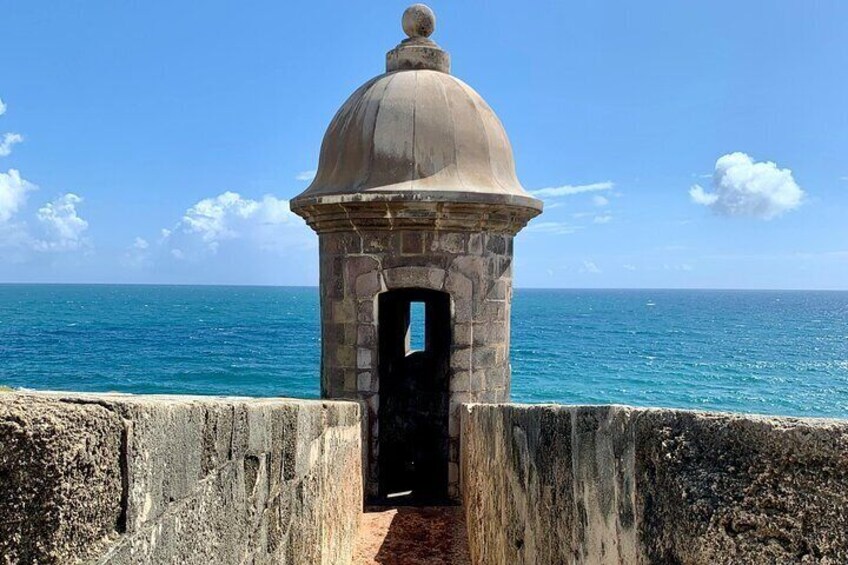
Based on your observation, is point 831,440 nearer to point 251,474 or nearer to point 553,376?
point 251,474

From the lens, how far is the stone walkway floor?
6002 millimetres

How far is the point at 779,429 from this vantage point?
1347 millimetres

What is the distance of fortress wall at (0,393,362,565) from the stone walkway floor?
301cm

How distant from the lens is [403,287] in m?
7.39

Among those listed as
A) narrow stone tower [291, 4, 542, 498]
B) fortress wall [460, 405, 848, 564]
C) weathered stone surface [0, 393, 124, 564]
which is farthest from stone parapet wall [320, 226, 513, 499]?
weathered stone surface [0, 393, 124, 564]

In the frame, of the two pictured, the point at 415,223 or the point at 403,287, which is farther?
the point at 403,287

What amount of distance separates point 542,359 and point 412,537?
143ft

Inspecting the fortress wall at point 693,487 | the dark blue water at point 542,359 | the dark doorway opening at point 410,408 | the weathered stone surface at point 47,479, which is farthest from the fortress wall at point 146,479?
the dark blue water at point 542,359

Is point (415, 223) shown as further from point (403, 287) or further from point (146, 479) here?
point (146, 479)

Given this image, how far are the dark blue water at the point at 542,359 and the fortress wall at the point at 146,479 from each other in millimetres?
30577

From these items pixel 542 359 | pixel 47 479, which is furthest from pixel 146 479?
pixel 542 359

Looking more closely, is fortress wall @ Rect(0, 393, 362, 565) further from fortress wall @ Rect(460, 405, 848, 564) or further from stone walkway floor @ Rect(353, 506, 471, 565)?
stone walkway floor @ Rect(353, 506, 471, 565)

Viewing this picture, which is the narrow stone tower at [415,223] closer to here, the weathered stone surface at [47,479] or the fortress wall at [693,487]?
the fortress wall at [693,487]

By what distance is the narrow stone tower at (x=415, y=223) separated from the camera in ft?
23.6
